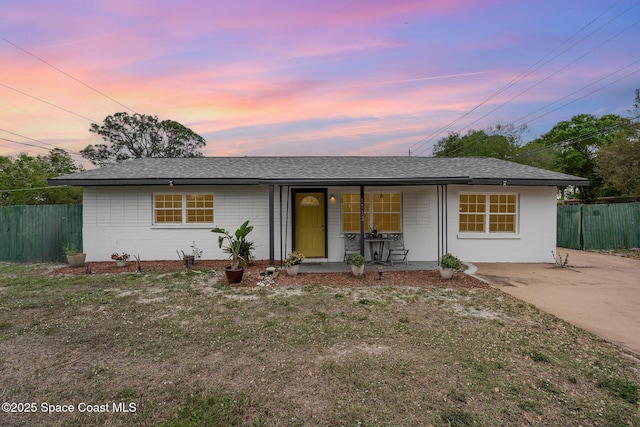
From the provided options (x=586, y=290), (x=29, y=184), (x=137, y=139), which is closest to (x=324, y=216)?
(x=586, y=290)

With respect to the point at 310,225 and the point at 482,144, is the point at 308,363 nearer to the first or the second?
the point at 310,225

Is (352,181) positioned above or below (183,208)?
above

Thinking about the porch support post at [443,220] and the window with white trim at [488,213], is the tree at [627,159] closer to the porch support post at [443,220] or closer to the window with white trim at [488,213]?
the window with white trim at [488,213]

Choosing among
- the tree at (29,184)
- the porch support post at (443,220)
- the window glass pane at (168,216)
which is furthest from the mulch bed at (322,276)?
the tree at (29,184)

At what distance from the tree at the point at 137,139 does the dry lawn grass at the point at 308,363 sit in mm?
29280

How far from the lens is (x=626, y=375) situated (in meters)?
3.07

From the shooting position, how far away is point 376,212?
31.1ft

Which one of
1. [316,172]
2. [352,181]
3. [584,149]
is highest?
[584,149]

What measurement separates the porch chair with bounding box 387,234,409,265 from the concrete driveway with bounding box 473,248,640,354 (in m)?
→ 2.12

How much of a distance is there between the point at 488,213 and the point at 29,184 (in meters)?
28.6

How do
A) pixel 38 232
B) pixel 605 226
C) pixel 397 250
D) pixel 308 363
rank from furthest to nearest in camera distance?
pixel 605 226, pixel 38 232, pixel 397 250, pixel 308 363

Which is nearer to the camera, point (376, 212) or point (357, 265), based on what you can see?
point (357, 265)

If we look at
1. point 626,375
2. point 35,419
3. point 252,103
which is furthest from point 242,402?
point 252,103

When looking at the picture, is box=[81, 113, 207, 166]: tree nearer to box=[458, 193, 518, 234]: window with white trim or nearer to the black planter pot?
the black planter pot
